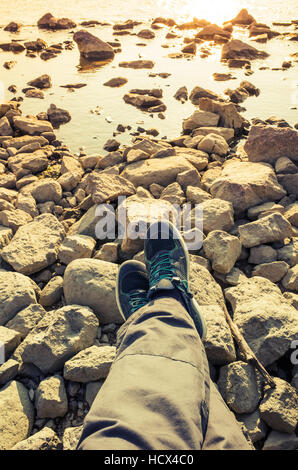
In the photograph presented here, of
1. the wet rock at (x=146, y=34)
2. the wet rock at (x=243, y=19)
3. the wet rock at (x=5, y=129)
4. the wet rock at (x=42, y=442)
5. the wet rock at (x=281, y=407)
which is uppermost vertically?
the wet rock at (x=243, y=19)

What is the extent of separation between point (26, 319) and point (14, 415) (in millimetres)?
769

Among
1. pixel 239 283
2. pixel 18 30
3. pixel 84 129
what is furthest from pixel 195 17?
pixel 239 283

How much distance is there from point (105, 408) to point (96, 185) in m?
2.96

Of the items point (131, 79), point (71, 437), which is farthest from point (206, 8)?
point (71, 437)

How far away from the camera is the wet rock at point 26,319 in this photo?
2723 mm

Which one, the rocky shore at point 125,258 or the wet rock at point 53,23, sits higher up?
the wet rock at point 53,23

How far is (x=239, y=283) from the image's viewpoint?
3.12 metres

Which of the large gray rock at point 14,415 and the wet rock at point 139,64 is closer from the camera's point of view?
the large gray rock at point 14,415

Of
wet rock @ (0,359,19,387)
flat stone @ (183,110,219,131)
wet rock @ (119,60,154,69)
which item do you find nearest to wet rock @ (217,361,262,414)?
wet rock @ (0,359,19,387)

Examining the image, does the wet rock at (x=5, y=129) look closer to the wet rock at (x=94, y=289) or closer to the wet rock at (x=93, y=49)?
the wet rock at (x=94, y=289)

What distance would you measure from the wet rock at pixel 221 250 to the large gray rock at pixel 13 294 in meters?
1.52

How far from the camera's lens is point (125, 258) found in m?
3.44

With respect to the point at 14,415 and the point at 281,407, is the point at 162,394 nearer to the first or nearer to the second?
the point at 281,407

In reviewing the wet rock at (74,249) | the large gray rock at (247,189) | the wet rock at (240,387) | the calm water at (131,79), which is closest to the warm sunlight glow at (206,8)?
the calm water at (131,79)
